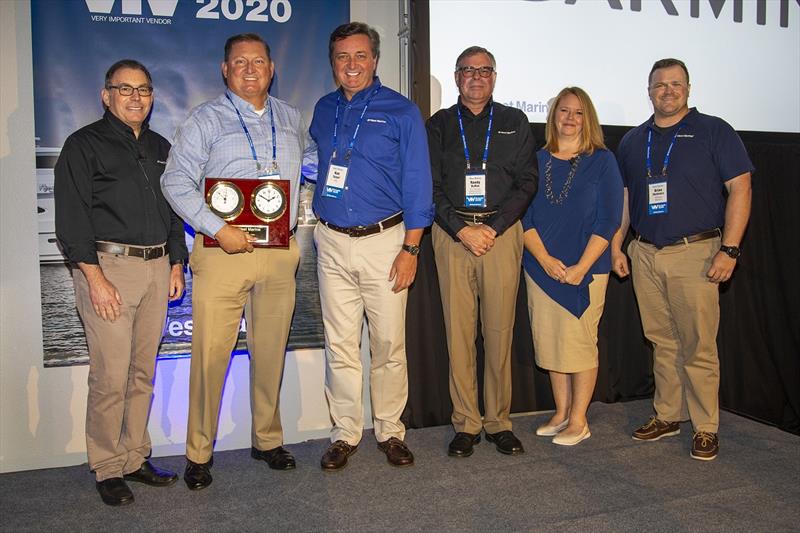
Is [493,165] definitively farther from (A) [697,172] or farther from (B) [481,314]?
(A) [697,172]

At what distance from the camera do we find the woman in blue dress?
3.38 metres

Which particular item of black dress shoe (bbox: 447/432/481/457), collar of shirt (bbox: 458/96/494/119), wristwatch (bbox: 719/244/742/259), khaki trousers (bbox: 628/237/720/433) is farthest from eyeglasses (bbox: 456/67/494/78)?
black dress shoe (bbox: 447/432/481/457)

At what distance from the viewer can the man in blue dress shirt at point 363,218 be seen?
10.2 feet

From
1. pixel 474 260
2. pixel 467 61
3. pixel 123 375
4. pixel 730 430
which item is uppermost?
pixel 467 61

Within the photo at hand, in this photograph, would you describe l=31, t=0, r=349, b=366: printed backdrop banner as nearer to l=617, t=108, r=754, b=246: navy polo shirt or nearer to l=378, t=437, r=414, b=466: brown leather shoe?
l=378, t=437, r=414, b=466: brown leather shoe

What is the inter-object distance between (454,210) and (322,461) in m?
1.33

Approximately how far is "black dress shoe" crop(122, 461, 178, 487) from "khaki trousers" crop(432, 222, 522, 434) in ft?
4.54

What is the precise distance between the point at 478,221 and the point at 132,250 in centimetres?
157

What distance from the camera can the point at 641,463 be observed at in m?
3.24

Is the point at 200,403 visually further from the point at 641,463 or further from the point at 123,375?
the point at 641,463

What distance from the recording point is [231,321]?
3.04 metres

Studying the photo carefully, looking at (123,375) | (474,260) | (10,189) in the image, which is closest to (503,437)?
(474,260)

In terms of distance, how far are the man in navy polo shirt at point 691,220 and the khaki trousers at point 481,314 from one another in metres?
0.74

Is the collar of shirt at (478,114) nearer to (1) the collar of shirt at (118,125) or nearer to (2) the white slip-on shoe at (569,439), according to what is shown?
(1) the collar of shirt at (118,125)
